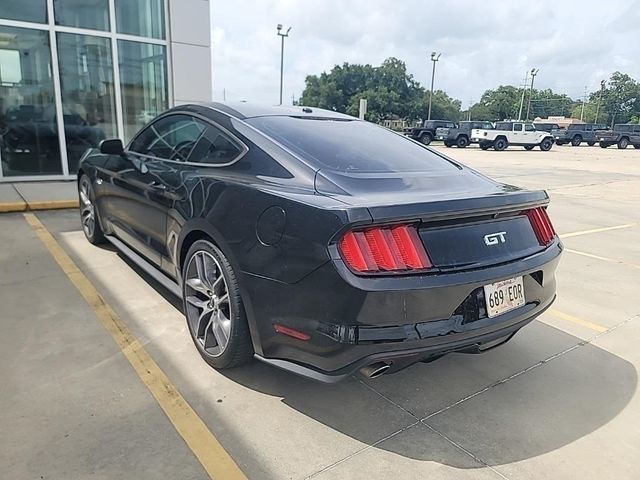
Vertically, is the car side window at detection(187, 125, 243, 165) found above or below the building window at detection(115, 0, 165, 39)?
below

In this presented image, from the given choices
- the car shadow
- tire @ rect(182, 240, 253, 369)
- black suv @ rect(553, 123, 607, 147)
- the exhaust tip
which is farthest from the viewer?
black suv @ rect(553, 123, 607, 147)

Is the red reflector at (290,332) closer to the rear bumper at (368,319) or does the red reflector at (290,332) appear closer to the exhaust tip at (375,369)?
the rear bumper at (368,319)

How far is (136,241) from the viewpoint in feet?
12.9

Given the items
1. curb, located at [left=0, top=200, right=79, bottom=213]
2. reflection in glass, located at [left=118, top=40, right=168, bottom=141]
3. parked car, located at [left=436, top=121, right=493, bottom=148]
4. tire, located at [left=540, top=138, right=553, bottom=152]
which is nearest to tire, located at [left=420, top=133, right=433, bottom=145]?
parked car, located at [left=436, top=121, right=493, bottom=148]

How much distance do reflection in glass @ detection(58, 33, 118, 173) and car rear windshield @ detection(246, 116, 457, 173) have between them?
25.3ft

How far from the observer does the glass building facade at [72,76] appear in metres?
8.87

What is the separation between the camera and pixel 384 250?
212 centimetres

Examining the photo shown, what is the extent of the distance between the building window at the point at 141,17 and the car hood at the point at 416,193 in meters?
8.88

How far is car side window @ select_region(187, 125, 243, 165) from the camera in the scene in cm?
293

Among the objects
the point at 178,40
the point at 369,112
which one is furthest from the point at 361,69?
the point at 178,40

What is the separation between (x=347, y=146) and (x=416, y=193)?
761 mm

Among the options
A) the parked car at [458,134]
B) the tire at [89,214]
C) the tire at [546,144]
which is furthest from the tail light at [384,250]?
the tire at [546,144]

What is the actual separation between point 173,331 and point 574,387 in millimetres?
2526

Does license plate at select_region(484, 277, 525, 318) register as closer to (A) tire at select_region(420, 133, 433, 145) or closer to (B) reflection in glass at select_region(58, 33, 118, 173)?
(B) reflection in glass at select_region(58, 33, 118, 173)
